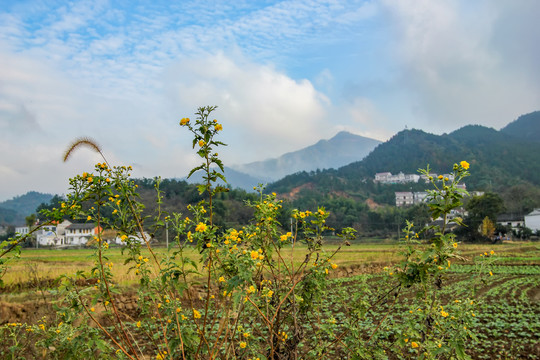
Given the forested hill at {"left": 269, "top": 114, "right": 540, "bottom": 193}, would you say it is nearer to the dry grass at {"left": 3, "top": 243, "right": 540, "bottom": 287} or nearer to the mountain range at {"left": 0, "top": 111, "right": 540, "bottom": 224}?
the mountain range at {"left": 0, "top": 111, "right": 540, "bottom": 224}

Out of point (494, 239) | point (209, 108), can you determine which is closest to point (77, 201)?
point (209, 108)

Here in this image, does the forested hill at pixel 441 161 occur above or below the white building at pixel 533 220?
above

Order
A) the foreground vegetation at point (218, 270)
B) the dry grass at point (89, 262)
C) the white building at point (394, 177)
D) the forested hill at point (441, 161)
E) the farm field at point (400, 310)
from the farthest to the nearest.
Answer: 1. the white building at point (394, 177)
2. the forested hill at point (441, 161)
3. the dry grass at point (89, 262)
4. the farm field at point (400, 310)
5. the foreground vegetation at point (218, 270)

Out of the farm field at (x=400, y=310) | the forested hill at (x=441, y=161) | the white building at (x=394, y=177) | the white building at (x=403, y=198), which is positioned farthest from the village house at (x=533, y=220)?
the white building at (x=394, y=177)

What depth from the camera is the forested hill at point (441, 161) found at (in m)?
112

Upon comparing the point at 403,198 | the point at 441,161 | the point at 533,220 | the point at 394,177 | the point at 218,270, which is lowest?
the point at 533,220

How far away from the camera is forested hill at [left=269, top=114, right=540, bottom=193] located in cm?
11206

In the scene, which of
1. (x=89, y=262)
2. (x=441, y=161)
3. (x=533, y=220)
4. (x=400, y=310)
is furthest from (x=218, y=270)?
(x=441, y=161)

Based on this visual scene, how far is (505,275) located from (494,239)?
32276 mm

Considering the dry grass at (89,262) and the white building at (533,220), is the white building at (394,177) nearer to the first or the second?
the white building at (533,220)

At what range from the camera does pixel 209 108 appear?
2.26 meters

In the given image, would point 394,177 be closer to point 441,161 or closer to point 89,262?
point 441,161

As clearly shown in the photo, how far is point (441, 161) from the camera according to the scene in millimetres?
132625

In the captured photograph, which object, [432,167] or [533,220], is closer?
[533,220]
